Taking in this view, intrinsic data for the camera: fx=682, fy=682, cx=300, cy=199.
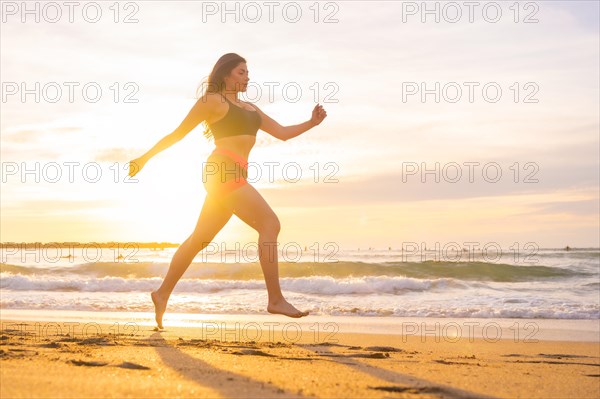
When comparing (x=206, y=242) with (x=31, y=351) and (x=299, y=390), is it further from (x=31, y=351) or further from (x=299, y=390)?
(x=299, y=390)

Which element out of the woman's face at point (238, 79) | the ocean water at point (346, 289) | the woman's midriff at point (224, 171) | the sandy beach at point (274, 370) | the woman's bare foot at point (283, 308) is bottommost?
the ocean water at point (346, 289)

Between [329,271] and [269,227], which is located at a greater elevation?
[269,227]

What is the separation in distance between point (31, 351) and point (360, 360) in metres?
2.16

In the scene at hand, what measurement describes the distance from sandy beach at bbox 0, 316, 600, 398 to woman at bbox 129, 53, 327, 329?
0.73m

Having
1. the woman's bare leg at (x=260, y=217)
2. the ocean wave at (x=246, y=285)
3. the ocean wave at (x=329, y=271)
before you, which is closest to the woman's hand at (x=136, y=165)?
the woman's bare leg at (x=260, y=217)

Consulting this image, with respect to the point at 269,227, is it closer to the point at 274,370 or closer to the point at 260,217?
the point at 260,217

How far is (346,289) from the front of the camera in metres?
16.0

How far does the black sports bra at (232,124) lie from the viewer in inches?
196

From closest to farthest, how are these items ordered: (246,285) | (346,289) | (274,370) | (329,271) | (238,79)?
(274,370)
(238,79)
(346,289)
(246,285)
(329,271)

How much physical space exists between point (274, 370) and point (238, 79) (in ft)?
7.57

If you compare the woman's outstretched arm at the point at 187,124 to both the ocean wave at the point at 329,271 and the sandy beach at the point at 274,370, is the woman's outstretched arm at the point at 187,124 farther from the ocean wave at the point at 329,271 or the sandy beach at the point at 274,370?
the ocean wave at the point at 329,271

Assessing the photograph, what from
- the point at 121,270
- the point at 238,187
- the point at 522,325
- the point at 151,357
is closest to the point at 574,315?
the point at 522,325

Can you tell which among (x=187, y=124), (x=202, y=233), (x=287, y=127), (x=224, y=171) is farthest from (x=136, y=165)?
(x=287, y=127)

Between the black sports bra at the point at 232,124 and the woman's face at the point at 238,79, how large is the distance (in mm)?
162
